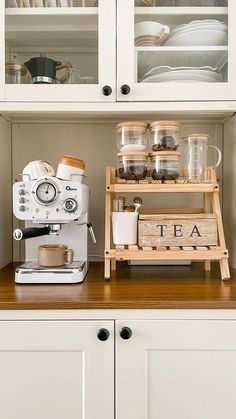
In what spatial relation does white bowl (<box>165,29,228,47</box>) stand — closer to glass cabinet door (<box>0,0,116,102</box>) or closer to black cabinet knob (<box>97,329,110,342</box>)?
glass cabinet door (<box>0,0,116,102</box>)

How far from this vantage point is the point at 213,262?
5.27 ft

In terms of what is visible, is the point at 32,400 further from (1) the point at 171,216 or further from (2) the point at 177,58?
(2) the point at 177,58

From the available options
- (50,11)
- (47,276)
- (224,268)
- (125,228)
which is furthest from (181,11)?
(47,276)

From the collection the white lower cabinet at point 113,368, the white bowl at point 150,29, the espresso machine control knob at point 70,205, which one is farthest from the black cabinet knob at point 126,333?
the white bowl at point 150,29

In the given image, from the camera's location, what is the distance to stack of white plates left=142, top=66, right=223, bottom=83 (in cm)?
132

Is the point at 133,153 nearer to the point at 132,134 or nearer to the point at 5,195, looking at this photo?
the point at 132,134

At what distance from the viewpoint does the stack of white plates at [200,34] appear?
132 cm

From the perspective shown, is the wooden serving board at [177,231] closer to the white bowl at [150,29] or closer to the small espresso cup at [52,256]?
the small espresso cup at [52,256]

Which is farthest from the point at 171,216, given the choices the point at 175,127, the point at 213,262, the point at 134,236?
the point at 213,262

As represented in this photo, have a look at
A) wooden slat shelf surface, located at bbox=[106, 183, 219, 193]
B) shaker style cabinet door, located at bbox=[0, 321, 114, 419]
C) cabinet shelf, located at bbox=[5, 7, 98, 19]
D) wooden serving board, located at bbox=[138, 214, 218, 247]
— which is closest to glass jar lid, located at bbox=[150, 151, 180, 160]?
wooden slat shelf surface, located at bbox=[106, 183, 219, 193]

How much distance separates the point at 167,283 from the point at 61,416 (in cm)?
49

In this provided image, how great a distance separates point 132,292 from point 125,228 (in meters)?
0.26

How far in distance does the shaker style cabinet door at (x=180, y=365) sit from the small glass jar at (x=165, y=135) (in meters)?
0.63

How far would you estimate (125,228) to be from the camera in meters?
1.30
